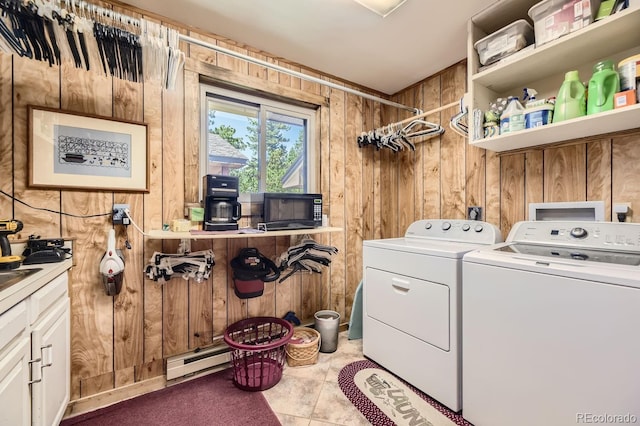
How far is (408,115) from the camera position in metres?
2.71

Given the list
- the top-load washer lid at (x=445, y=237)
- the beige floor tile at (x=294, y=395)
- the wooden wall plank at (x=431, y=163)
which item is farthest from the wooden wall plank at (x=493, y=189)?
the beige floor tile at (x=294, y=395)

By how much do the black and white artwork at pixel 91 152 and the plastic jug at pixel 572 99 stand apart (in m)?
2.48

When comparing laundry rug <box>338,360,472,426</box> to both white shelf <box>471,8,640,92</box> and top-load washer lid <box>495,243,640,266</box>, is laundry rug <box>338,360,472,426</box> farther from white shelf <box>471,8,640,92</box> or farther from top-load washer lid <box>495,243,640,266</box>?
white shelf <box>471,8,640,92</box>

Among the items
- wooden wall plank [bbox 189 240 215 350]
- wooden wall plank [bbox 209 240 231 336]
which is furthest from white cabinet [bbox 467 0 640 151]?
wooden wall plank [bbox 189 240 215 350]

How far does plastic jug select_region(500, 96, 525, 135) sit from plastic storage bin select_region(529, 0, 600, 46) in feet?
1.03

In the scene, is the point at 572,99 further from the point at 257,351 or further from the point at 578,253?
the point at 257,351

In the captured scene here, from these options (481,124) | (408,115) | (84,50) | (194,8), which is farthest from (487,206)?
(84,50)

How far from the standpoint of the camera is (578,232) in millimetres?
1440

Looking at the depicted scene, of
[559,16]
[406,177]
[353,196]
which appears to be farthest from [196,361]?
[559,16]

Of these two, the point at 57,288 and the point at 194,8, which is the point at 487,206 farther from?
the point at 57,288

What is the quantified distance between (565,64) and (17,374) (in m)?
2.94

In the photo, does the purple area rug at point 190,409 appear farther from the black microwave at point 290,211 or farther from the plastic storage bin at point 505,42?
the plastic storage bin at point 505,42

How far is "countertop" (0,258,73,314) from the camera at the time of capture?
84 cm

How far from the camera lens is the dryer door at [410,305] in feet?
4.95
